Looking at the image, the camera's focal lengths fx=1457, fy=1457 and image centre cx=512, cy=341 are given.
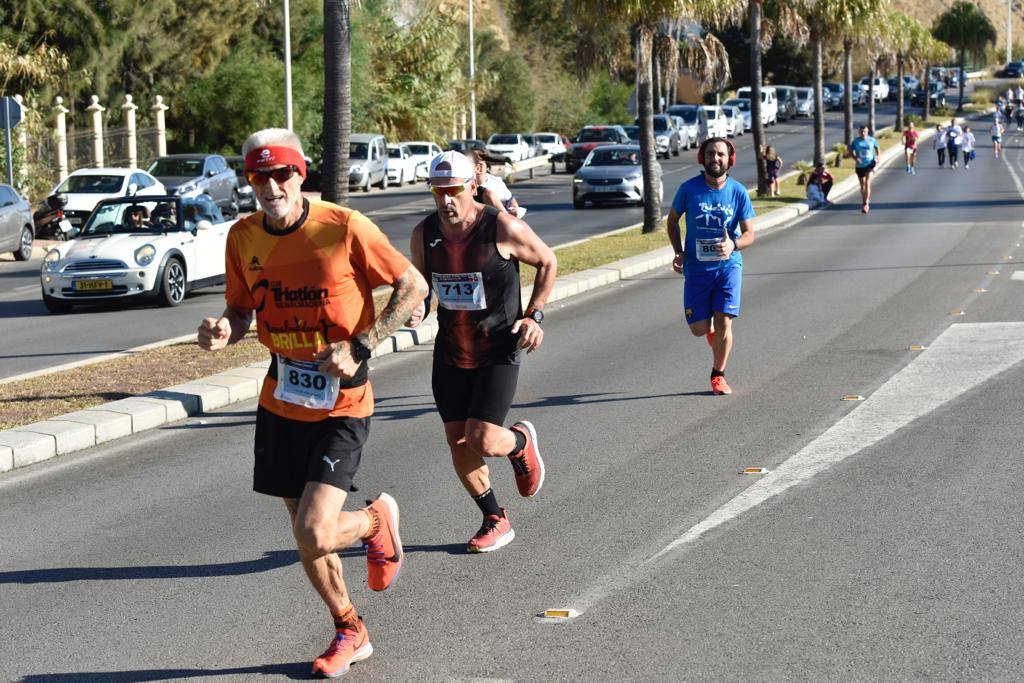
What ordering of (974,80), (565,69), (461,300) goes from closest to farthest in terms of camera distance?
(461,300)
(565,69)
(974,80)

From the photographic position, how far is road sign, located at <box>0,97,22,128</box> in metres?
31.3

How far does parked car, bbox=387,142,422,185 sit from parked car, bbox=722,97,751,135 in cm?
2788

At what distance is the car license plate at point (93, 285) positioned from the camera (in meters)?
18.4

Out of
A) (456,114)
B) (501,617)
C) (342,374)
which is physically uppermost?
(456,114)

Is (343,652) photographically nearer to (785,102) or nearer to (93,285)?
(93,285)

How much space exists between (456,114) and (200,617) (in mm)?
58327

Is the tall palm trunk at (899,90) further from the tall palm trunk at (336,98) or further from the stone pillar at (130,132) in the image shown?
the tall palm trunk at (336,98)

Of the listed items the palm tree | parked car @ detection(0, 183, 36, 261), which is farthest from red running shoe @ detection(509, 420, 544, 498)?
the palm tree

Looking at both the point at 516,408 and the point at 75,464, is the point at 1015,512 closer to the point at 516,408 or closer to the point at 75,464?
the point at 516,408

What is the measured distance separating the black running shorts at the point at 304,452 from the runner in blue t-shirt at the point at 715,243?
5632mm

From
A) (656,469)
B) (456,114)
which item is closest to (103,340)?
(656,469)

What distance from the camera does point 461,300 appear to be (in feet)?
22.2

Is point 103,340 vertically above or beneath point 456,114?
beneath

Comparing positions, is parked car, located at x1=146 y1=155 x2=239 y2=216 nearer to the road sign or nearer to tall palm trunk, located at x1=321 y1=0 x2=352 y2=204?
the road sign
